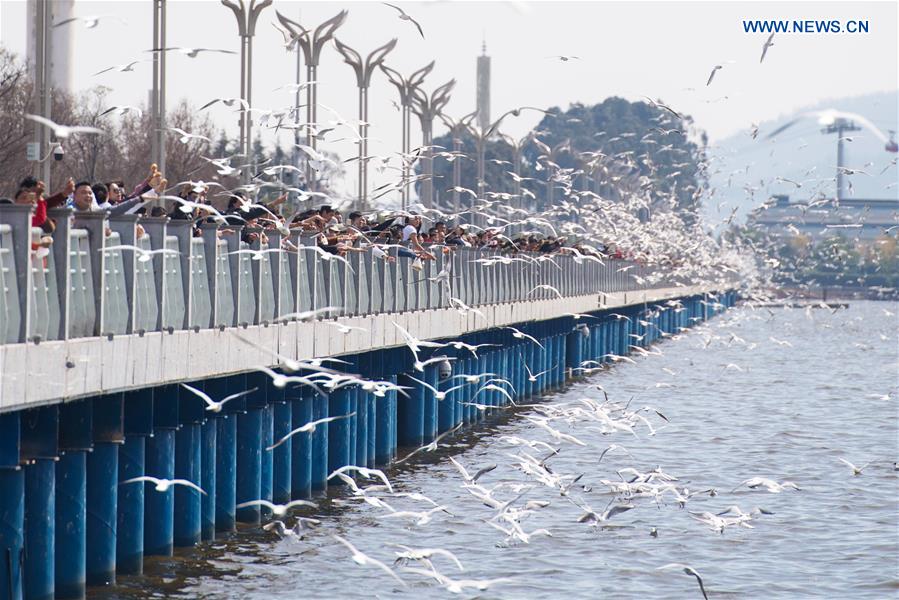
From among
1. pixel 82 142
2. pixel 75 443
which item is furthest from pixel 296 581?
pixel 82 142

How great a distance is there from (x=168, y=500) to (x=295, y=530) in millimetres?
3601

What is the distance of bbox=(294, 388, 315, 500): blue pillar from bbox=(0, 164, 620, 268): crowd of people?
278cm

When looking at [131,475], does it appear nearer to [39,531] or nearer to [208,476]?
[39,531]

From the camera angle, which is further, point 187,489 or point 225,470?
point 225,470

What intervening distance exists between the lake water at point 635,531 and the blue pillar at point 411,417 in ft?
2.55

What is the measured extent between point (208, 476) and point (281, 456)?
13.9ft

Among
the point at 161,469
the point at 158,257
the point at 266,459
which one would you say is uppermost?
the point at 158,257

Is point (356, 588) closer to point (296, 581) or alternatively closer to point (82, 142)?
point (296, 581)

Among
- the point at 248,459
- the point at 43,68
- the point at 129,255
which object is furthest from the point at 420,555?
the point at 43,68

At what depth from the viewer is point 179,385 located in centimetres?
2453

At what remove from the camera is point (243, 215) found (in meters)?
26.6

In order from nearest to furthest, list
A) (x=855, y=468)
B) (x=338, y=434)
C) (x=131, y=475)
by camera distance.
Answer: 1. (x=131, y=475)
2. (x=338, y=434)
3. (x=855, y=468)

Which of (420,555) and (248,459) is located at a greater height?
(248,459)

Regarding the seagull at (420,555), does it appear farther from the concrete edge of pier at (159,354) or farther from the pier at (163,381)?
the concrete edge of pier at (159,354)
